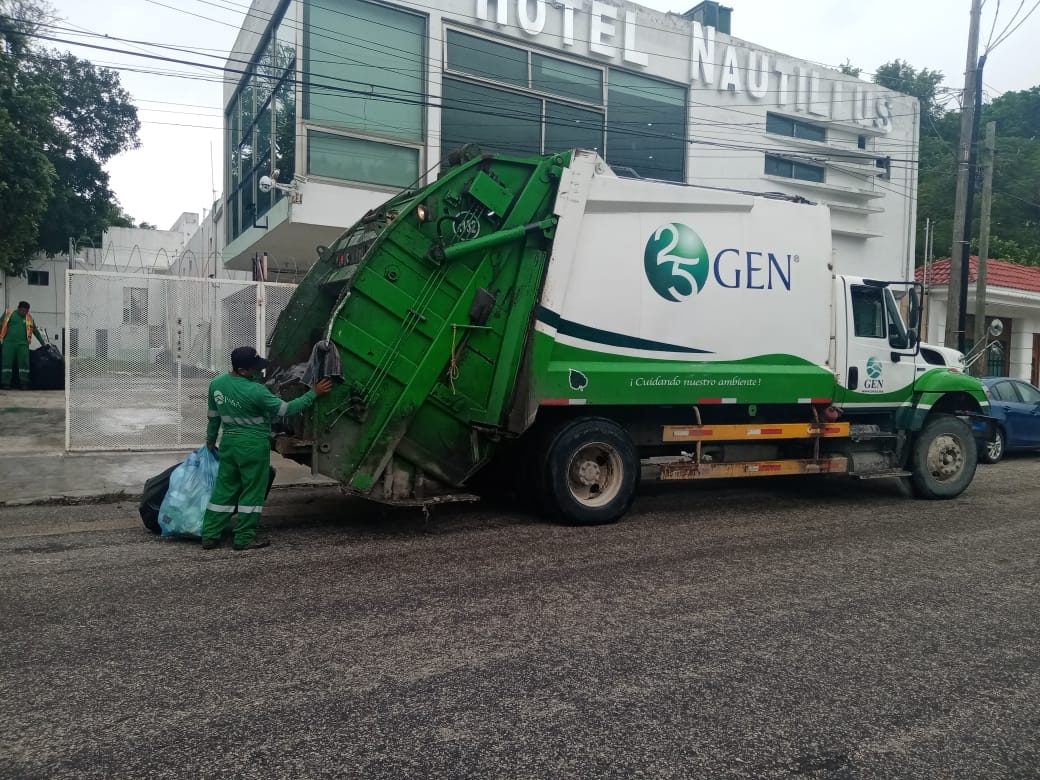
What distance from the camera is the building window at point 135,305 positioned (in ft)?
34.1

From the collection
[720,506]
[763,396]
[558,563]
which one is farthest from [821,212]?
[558,563]

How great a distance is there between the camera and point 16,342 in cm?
1588

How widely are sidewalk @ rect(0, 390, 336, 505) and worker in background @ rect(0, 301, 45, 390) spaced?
4014mm

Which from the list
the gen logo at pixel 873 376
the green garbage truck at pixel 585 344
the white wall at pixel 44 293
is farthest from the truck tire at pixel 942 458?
the white wall at pixel 44 293

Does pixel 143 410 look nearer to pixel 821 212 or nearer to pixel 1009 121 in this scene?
pixel 821 212

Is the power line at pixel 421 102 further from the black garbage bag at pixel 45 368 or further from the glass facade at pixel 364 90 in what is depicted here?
the black garbage bag at pixel 45 368

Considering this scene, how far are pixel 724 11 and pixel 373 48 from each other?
10793 millimetres

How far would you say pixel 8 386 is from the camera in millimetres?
16234

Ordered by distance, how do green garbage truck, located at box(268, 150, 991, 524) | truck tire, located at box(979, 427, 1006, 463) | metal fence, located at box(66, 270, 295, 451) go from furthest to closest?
truck tire, located at box(979, 427, 1006, 463)
metal fence, located at box(66, 270, 295, 451)
green garbage truck, located at box(268, 150, 991, 524)

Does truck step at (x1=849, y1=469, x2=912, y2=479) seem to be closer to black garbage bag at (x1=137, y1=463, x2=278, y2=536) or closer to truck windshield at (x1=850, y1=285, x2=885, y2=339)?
truck windshield at (x1=850, y1=285, x2=885, y2=339)

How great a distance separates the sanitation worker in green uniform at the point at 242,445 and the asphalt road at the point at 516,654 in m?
0.24

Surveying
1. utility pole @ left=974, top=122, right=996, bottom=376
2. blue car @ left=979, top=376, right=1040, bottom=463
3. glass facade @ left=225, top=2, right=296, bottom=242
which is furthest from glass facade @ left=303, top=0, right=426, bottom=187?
utility pole @ left=974, top=122, right=996, bottom=376

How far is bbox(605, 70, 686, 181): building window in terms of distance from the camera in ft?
55.8

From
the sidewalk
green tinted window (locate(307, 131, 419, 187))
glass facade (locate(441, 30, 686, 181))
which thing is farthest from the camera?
glass facade (locate(441, 30, 686, 181))
